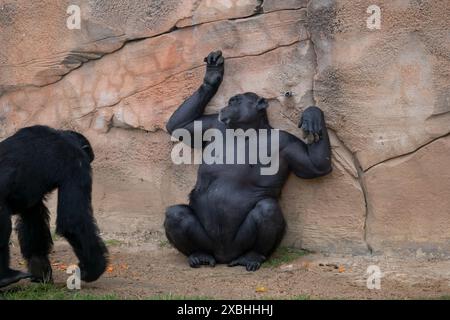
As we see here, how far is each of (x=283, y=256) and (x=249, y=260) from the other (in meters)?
0.29

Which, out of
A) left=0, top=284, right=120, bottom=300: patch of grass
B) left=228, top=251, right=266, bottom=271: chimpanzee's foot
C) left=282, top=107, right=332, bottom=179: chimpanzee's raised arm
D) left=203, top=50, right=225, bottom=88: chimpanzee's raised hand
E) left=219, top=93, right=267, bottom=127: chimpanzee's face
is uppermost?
left=203, top=50, right=225, bottom=88: chimpanzee's raised hand

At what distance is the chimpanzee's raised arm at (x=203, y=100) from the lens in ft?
21.3

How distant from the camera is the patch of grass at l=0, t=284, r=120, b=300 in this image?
510 centimetres

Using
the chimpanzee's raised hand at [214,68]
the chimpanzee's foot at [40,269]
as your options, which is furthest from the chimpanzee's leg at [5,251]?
the chimpanzee's raised hand at [214,68]

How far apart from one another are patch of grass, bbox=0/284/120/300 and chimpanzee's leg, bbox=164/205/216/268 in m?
1.15

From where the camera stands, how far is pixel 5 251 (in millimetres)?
5055

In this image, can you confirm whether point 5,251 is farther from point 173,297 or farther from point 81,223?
point 173,297

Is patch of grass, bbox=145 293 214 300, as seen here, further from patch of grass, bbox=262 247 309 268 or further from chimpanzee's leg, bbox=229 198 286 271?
patch of grass, bbox=262 247 309 268

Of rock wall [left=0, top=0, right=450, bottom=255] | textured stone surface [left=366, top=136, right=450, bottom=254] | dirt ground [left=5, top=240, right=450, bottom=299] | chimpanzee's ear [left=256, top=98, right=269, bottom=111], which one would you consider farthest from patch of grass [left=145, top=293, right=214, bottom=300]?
chimpanzee's ear [left=256, top=98, right=269, bottom=111]

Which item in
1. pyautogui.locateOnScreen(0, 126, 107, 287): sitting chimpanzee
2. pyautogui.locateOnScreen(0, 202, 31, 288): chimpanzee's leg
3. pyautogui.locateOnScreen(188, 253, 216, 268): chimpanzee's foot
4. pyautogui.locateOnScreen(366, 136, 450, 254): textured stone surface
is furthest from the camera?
pyautogui.locateOnScreen(188, 253, 216, 268): chimpanzee's foot

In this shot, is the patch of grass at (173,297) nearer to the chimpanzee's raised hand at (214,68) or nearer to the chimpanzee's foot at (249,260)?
the chimpanzee's foot at (249,260)

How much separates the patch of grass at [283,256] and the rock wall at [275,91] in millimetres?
87

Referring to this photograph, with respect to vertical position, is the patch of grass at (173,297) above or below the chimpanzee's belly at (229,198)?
below
